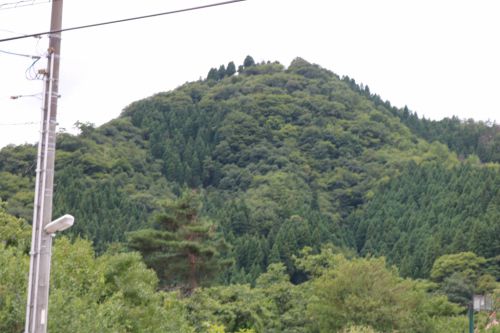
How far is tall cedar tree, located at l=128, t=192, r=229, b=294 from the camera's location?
34.7 m

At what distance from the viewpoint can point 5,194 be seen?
60719 millimetres

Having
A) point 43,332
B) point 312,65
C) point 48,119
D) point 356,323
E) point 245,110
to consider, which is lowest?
point 356,323

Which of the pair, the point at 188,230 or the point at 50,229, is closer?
the point at 50,229

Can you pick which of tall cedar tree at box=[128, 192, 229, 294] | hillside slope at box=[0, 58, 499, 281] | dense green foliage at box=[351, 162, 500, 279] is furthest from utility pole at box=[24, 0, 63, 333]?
dense green foliage at box=[351, 162, 500, 279]

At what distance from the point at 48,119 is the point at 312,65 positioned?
117249mm

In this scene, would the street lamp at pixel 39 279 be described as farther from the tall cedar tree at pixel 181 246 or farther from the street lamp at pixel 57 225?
the tall cedar tree at pixel 181 246

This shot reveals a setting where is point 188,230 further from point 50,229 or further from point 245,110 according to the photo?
point 245,110

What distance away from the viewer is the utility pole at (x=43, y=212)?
385 inches

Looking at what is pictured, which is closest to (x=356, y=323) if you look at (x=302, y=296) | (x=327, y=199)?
(x=302, y=296)

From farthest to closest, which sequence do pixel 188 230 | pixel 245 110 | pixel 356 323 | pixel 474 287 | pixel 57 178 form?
1. pixel 245 110
2. pixel 57 178
3. pixel 474 287
4. pixel 356 323
5. pixel 188 230

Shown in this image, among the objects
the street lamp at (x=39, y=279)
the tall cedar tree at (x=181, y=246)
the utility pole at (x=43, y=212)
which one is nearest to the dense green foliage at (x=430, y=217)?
the tall cedar tree at (x=181, y=246)

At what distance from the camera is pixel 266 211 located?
240 feet

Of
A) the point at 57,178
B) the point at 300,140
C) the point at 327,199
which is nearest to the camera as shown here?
the point at 57,178

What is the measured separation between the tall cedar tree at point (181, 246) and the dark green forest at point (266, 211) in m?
0.09
